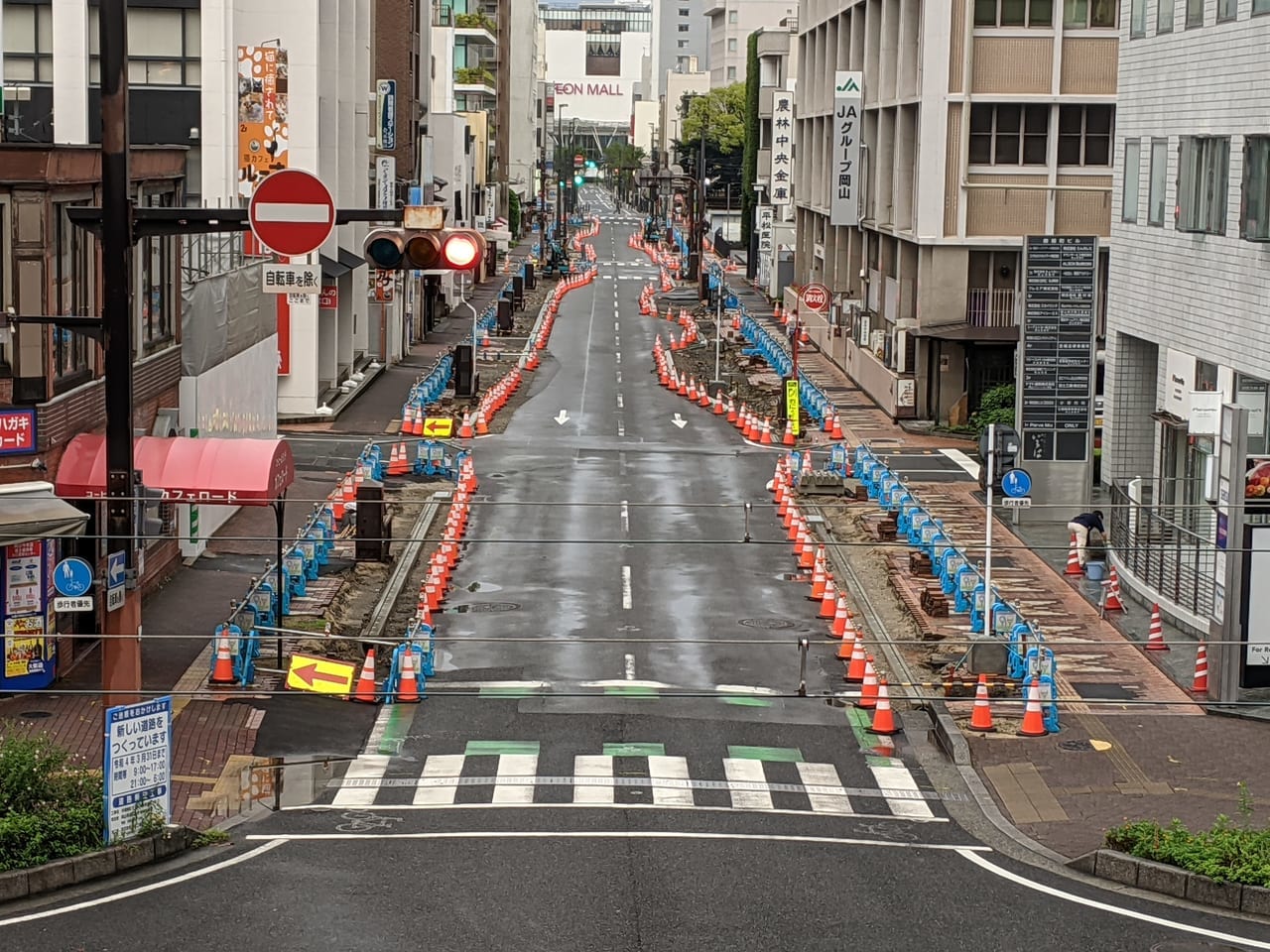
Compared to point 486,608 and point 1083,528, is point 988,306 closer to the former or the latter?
point 1083,528

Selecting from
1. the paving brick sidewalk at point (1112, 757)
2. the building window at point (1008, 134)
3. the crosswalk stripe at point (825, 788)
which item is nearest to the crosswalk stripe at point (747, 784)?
the crosswalk stripe at point (825, 788)

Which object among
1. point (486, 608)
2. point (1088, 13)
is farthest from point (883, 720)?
point (1088, 13)

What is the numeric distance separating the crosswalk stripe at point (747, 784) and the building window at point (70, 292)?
1038 centimetres

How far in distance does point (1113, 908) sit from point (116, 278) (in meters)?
10.7

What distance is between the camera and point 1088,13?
55.9 meters

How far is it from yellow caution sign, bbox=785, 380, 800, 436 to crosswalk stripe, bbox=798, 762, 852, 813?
1113 inches

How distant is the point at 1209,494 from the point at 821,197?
59790mm

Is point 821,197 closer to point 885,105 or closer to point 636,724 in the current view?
point 885,105

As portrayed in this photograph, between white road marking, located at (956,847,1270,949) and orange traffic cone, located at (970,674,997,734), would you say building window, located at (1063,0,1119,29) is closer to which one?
orange traffic cone, located at (970,674,997,734)

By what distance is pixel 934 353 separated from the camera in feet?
187

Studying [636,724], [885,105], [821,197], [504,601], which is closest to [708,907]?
[636,724]

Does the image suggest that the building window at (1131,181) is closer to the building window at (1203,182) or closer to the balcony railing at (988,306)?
the building window at (1203,182)

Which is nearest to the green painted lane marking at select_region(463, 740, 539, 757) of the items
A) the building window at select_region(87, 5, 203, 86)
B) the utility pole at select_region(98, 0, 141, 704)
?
the utility pole at select_region(98, 0, 141, 704)

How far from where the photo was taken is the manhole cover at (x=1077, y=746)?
2478cm
